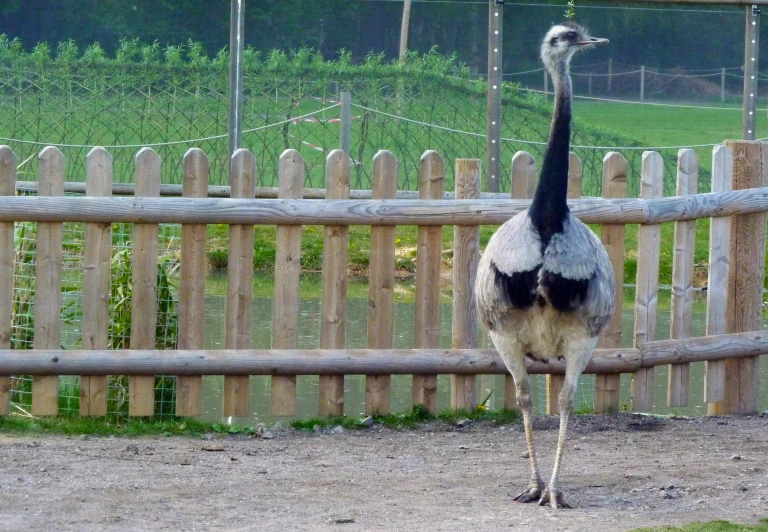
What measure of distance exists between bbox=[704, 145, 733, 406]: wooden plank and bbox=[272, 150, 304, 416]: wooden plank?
96.6 inches

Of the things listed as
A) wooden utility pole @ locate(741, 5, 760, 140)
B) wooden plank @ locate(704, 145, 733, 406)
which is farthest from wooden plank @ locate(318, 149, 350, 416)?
wooden utility pole @ locate(741, 5, 760, 140)

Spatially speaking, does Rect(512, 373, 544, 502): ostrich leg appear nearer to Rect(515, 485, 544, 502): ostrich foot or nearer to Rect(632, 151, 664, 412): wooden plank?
Rect(515, 485, 544, 502): ostrich foot

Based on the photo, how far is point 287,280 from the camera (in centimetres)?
653

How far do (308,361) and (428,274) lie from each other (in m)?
0.85

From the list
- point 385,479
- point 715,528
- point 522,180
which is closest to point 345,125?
point 522,180

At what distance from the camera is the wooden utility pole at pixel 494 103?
8875 mm

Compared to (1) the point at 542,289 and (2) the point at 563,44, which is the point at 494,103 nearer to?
(2) the point at 563,44

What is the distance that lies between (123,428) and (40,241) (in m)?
1.08

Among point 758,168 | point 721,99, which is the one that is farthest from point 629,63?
point 758,168

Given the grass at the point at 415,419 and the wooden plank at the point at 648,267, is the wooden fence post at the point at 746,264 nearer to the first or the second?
the wooden plank at the point at 648,267

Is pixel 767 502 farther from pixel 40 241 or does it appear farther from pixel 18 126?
pixel 18 126

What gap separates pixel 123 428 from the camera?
6336 millimetres

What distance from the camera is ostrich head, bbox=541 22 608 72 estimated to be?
221 inches

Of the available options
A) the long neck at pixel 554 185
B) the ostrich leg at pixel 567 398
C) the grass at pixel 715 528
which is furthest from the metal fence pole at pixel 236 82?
the grass at pixel 715 528
